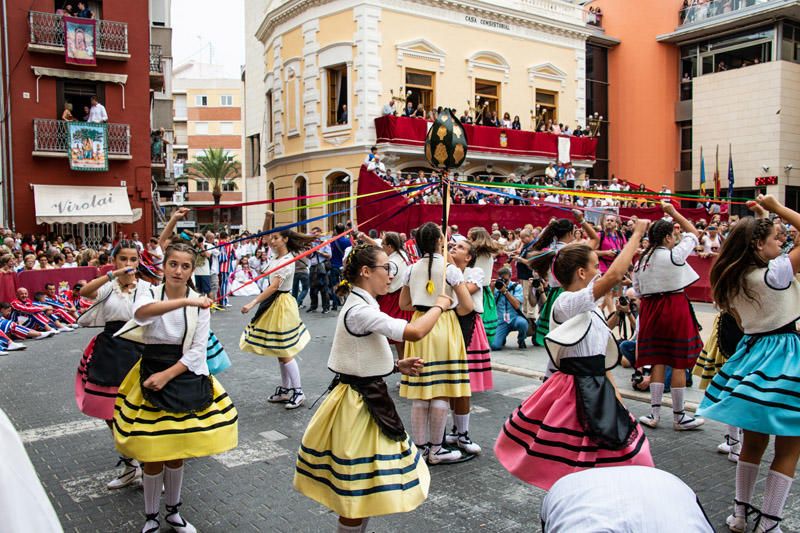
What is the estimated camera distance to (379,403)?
11.6 feet

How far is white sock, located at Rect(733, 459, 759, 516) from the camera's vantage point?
4008 millimetres

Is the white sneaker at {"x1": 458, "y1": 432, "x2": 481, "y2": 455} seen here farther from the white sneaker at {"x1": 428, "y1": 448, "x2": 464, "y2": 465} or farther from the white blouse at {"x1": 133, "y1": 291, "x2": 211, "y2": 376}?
the white blouse at {"x1": 133, "y1": 291, "x2": 211, "y2": 376}

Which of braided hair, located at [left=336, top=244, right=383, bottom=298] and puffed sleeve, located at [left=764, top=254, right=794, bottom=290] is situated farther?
puffed sleeve, located at [left=764, top=254, right=794, bottom=290]

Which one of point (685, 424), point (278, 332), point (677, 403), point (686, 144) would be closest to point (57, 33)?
point (278, 332)

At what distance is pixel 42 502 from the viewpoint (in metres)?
1.29

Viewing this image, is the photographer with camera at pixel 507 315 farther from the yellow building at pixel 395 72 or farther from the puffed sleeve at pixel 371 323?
the yellow building at pixel 395 72

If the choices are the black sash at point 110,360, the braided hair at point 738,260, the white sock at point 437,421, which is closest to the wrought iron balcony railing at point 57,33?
the black sash at point 110,360

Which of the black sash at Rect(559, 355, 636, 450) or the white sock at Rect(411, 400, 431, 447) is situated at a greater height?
the black sash at Rect(559, 355, 636, 450)

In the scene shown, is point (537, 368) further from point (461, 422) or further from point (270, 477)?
point (270, 477)

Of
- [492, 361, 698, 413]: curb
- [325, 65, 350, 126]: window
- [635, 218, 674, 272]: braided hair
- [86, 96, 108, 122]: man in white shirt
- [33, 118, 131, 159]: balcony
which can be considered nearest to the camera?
[635, 218, 674, 272]: braided hair

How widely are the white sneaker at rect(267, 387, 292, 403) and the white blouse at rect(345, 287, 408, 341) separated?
3.92 m

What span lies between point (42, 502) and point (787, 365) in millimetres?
3888

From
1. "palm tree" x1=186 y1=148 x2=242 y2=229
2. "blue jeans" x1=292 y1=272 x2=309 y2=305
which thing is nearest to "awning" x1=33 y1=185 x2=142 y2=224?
"blue jeans" x1=292 y1=272 x2=309 y2=305

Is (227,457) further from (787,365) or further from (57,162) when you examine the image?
(57,162)
